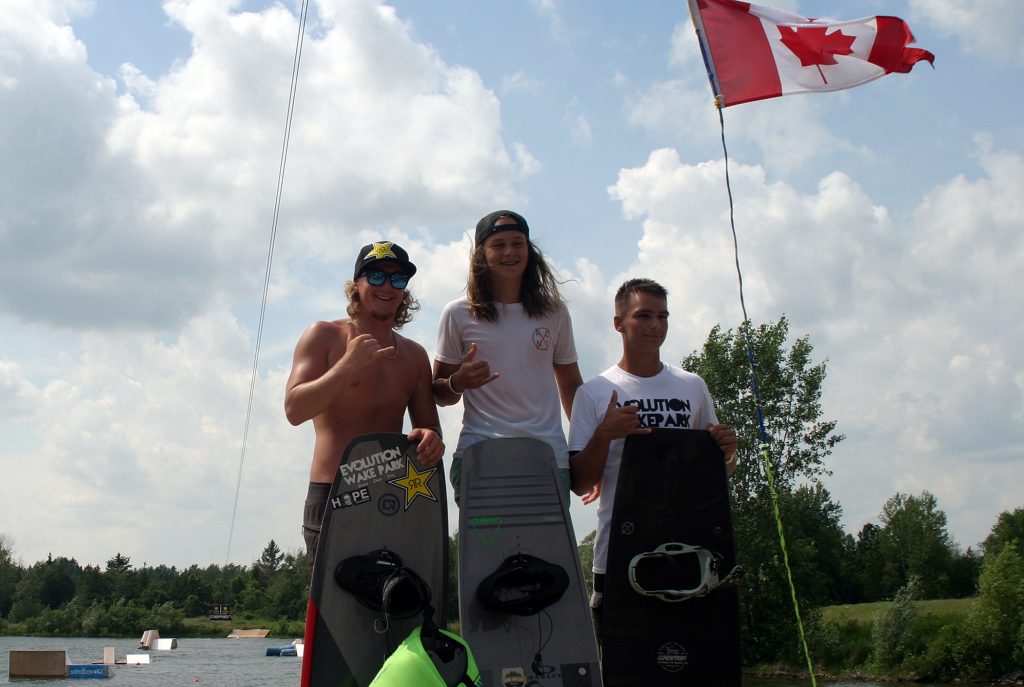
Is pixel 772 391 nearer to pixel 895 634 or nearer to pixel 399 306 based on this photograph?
pixel 895 634

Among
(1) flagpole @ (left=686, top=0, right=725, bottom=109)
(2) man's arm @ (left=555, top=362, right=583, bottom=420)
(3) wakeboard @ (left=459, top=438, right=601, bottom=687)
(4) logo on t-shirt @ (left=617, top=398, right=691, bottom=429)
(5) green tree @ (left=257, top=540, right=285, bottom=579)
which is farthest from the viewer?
(5) green tree @ (left=257, top=540, right=285, bottom=579)

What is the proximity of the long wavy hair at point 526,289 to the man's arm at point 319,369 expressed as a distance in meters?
0.58

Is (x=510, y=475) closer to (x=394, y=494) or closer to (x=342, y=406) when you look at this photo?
(x=394, y=494)

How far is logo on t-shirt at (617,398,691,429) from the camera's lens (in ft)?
15.2

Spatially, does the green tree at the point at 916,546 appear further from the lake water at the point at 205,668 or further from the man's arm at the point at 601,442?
the man's arm at the point at 601,442

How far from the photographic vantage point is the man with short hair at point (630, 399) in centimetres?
456

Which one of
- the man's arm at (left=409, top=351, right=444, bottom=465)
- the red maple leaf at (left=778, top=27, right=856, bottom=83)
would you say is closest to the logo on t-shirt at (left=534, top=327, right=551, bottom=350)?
the man's arm at (left=409, top=351, right=444, bottom=465)

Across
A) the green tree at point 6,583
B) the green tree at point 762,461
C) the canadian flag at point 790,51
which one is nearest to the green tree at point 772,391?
the green tree at point 762,461

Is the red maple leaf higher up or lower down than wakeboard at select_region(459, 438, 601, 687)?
higher up

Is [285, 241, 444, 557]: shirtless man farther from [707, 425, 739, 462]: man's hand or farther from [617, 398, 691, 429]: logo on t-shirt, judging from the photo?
[707, 425, 739, 462]: man's hand

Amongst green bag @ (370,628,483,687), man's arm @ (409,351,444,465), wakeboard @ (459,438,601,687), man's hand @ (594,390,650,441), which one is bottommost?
green bag @ (370,628,483,687)

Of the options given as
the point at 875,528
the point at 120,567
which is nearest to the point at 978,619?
the point at 875,528

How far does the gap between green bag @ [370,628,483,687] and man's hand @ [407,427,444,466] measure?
0.97m

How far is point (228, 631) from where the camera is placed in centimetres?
10500
